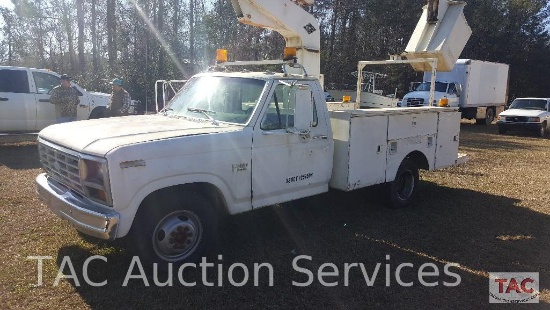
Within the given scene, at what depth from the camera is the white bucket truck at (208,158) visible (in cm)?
376

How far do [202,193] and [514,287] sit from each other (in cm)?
324

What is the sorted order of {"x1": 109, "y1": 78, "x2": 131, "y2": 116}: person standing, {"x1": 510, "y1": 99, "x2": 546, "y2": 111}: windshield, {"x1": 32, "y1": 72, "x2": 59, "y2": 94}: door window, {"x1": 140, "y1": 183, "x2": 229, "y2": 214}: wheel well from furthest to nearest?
{"x1": 510, "y1": 99, "x2": 546, "y2": 111}: windshield, {"x1": 32, "y1": 72, "x2": 59, "y2": 94}: door window, {"x1": 109, "y1": 78, "x2": 131, "y2": 116}: person standing, {"x1": 140, "y1": 183, "x2": 229, "y2": 214}: wheel well

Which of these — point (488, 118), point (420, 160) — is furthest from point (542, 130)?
point (420, 160)

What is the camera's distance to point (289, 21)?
6297 mm

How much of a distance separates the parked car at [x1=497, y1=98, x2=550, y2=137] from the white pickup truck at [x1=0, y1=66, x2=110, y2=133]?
674 inches

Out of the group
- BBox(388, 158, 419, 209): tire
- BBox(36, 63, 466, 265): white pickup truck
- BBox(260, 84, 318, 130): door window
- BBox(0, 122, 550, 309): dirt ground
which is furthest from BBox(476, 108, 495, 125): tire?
BBox(260, 84, 318, 130): door window

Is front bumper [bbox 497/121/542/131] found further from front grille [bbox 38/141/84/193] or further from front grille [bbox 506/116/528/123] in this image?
front grille [bbox 38/141/84/193]

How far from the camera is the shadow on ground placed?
3863 mm

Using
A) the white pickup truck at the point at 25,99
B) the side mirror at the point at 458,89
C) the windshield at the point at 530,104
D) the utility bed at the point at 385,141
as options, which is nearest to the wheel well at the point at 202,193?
the utility bed at the point at 385,141

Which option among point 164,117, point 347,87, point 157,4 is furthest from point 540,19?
point 164,117

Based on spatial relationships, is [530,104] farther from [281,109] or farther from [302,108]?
[281,109]

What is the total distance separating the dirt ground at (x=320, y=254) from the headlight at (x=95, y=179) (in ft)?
2.82

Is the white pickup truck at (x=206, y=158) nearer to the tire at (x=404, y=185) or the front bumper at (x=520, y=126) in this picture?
the tire at (x=404, y=185)

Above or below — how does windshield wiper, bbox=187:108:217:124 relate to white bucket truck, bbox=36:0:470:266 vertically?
above
